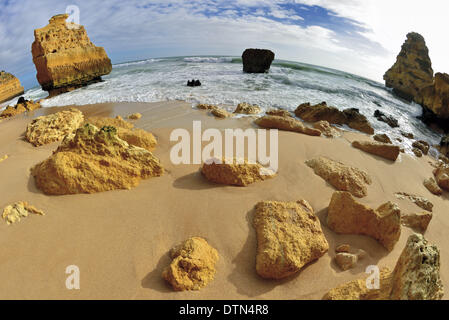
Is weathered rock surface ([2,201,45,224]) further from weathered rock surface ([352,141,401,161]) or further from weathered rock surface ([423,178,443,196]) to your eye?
weathered rock surface ([423,178,443,196])

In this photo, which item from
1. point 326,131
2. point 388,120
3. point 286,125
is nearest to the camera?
point 286,125

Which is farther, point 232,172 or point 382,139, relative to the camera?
point 382,139

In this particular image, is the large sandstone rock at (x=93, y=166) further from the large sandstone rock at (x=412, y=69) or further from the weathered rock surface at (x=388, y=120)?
the large sandstone rock at (x=412, y=69)

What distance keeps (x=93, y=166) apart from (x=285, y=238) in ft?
7.40

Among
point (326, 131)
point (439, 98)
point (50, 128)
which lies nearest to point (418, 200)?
point (326, 131)

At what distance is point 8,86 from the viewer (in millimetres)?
16203

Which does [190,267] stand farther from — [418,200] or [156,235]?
[418,200]

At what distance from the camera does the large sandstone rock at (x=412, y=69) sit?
1969 centimetres

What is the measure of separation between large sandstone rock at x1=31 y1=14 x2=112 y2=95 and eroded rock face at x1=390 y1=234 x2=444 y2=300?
1688cm

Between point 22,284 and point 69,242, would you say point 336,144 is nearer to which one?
point 69,242

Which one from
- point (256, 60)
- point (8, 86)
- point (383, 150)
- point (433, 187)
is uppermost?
point (256, 60)

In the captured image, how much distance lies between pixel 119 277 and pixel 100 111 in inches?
270

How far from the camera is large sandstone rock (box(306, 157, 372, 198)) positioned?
116 inches

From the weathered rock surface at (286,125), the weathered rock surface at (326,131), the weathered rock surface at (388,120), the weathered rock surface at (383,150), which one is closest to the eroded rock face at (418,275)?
the weathered rock surface at (383,150)
